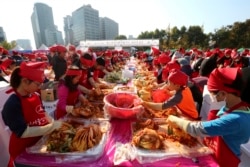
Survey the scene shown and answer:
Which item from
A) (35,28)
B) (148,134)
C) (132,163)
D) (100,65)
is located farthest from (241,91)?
(35,28)

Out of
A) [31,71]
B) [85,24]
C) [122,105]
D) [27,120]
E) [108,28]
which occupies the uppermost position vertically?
[85,24]

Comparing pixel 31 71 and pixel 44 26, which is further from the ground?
pixel 44 26

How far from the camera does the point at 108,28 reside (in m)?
84.5

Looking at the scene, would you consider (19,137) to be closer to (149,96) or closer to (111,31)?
(149,96)

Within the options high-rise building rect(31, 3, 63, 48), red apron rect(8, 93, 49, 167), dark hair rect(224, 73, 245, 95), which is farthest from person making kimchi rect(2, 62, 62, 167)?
high-rise building rect(31, 3, 63, 48)

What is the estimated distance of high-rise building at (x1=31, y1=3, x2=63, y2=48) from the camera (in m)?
77.4

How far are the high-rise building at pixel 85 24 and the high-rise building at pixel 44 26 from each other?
1141 centimetres

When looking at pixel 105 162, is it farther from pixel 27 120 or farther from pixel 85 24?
pixel 85 24

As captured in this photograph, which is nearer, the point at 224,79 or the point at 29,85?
the point at 224,79

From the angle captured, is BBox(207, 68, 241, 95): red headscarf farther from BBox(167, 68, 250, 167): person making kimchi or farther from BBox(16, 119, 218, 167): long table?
BBox(16, 119, 218, 167): long table

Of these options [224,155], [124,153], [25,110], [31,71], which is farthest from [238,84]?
[25,110]

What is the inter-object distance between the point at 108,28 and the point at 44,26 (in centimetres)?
3183

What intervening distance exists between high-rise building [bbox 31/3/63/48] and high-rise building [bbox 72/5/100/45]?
11.4 m

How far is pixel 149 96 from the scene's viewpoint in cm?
254
